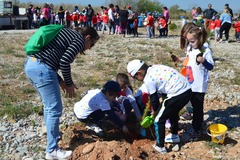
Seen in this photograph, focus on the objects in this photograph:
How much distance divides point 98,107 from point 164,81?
1115 millimetres

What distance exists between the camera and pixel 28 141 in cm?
456

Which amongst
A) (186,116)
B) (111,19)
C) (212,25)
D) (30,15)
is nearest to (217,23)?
(212,25)

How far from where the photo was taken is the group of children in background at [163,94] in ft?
12.9

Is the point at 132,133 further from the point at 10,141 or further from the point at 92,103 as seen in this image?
the point at 10,141

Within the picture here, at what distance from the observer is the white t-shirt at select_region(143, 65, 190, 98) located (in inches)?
153

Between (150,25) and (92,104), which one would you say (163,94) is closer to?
(92,104)

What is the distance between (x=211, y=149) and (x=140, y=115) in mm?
1195

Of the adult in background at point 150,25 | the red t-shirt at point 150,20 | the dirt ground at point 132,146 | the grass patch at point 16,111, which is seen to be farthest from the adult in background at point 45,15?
the dirt ground at point 132,146

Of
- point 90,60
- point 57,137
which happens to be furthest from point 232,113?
point 90,60

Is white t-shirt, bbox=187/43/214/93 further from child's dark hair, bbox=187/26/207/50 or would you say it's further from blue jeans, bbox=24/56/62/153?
blue jeans, bbox=24/56/62/153

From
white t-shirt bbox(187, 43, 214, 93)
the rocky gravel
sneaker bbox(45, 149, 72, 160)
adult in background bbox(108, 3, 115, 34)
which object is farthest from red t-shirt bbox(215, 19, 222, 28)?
sneaker bbox(45, 149, 72, 160)

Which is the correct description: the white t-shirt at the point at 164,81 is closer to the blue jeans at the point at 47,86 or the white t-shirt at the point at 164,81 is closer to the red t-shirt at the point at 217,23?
the blue jeans at the point at 47,86

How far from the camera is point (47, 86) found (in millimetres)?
3512

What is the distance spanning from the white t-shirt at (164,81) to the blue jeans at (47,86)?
1.10 m
